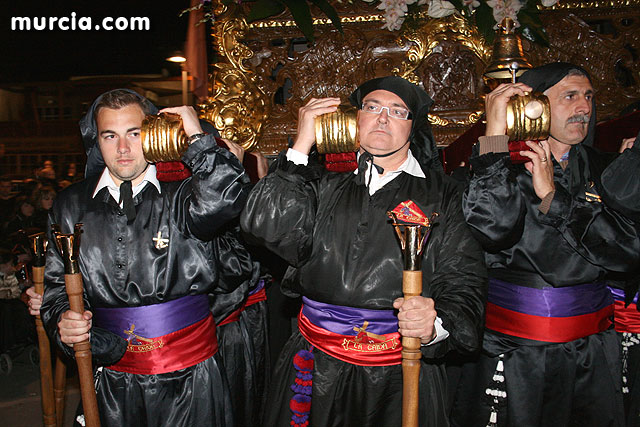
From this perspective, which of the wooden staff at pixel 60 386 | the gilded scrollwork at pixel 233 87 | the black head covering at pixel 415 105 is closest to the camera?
the black head covering at pixel 415 105

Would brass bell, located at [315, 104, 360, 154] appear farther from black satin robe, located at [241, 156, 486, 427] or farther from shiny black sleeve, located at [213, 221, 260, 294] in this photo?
shiny black sleeve, located at [213, 221, 260, 294]

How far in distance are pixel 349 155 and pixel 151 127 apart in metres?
0.88

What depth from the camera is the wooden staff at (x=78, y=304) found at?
2.33 m

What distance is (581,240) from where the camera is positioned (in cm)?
264

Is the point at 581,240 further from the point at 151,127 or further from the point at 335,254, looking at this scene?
the point at 151,127

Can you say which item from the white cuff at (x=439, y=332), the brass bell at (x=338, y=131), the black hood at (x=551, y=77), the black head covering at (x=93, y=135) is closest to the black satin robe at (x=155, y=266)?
the black head covering at (x=93, y=135)

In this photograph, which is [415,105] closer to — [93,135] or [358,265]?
[358,265]

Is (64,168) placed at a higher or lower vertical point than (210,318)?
higher

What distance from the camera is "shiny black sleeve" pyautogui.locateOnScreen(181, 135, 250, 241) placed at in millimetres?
2453

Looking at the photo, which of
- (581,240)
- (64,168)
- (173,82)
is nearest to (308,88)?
(581,240)

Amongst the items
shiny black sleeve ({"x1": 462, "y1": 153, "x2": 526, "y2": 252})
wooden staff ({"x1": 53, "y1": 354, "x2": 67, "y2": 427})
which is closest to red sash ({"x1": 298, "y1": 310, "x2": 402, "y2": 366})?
shiny black sleeve ({"x1": 462, "y1": 153, "x2": 526, "y2": 252})

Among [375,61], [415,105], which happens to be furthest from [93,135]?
[375,61]

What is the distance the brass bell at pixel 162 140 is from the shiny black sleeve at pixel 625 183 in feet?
6.58

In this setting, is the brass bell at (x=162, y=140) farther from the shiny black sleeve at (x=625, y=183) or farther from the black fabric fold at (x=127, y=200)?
the shiny black sleeve at (x=625, y=183)
